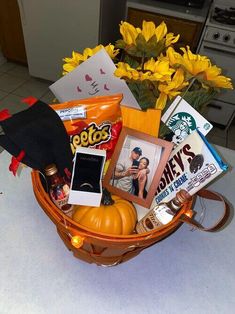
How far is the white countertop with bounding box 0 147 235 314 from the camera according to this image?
47cm

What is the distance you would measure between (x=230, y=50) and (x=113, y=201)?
1.51 m

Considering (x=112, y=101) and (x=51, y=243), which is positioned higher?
(x=112, y=101)

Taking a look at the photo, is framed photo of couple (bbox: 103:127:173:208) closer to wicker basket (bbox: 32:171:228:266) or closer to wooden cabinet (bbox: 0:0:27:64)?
wicker basket (bbox: 32:171:228:266)

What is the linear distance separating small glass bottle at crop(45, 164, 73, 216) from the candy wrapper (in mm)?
158

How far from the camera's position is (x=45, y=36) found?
6.14 ft

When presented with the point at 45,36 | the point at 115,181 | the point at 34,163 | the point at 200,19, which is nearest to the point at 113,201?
the point at 115,181

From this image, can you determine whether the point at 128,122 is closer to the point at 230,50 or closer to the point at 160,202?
the point at 160,202

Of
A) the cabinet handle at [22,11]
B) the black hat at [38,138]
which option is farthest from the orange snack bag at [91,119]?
the cabinet handle at [22,11]

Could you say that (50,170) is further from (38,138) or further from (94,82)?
(94,82)

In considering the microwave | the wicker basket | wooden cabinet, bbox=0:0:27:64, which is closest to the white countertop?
the wicker basket

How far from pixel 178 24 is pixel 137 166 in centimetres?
144

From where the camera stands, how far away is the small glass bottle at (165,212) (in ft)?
1.41

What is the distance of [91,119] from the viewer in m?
0.49

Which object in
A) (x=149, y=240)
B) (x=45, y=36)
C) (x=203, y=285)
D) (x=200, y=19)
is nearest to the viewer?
(x=149, y=240)
